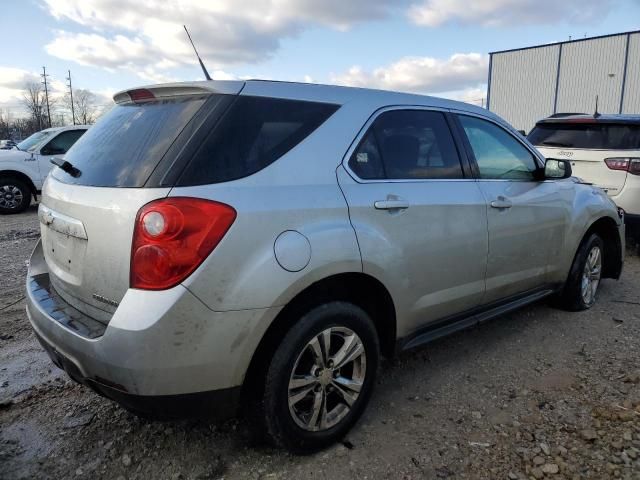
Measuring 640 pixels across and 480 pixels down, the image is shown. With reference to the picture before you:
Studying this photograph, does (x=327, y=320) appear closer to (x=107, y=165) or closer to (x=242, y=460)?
(x=242, y=460)

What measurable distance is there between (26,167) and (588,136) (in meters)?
9.90

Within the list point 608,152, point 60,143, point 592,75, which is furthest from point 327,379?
point 592,75

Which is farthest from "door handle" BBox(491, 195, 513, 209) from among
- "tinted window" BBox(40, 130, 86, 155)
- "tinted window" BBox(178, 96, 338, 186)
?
"tinted window" BBox(40, 130, 86, 155)

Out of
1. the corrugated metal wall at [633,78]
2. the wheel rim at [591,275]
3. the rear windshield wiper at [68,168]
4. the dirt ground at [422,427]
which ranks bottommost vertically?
the dirt ground at [422,427]

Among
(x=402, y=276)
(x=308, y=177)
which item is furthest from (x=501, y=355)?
(x=308, y=177)

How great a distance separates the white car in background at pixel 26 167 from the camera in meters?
10.1

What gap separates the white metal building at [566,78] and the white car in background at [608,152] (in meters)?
28.1

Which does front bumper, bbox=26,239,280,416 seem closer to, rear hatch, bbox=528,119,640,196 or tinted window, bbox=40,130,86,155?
rear hatch, bbox=528,119,640,196

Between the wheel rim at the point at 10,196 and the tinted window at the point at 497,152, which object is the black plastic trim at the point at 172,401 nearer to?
the tinted window at the point at 497,152

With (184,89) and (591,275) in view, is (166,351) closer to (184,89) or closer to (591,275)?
(184,89)

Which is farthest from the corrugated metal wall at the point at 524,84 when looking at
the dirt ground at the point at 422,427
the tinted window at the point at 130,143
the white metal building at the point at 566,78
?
the tinted window at the point at 130,143

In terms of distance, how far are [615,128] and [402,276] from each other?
4.89 m

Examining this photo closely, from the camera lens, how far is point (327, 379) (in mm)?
2432

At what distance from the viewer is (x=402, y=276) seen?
268cm
